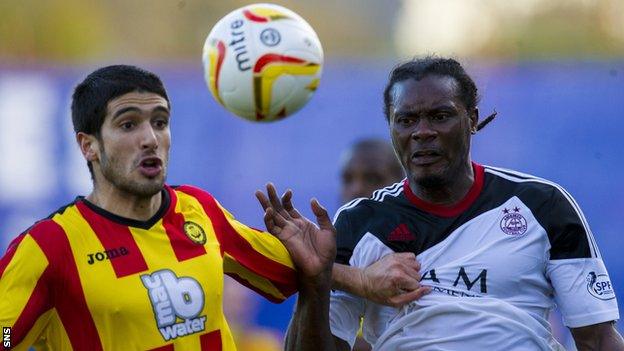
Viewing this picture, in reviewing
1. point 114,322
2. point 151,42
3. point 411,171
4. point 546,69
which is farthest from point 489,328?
point 151,42

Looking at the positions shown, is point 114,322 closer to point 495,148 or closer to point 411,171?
point 411,171

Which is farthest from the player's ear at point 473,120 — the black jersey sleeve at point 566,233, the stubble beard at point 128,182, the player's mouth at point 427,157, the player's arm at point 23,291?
the player's arm at point 23,291

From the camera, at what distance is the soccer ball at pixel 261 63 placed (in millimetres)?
5164

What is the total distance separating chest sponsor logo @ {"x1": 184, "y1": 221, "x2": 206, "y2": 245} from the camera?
5.03m

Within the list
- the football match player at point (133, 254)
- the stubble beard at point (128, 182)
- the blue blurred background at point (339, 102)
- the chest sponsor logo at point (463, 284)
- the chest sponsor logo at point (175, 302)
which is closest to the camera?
the football match player at point (133, 254)

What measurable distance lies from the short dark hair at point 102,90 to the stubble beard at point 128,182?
0.16 metres

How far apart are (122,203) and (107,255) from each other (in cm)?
28

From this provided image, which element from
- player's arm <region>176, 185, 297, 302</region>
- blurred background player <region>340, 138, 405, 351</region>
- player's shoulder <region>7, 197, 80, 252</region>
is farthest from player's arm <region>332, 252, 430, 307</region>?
blurred background player <region>340, 138, 405, 351</region>

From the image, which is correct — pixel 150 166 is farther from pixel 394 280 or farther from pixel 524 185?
pixel 524 185

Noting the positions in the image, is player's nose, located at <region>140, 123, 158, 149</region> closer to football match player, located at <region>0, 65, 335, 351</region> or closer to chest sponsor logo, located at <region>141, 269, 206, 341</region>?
football match player, located at <region>0, 65, 335, 351</region>

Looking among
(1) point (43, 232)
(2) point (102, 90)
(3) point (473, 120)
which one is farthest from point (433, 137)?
(1) point (43, 232)

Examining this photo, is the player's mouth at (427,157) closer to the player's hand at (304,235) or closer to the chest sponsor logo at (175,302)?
the player's hand at (304,235)

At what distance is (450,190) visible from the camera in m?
5.31

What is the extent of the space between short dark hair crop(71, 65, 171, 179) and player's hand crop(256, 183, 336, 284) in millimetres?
714
